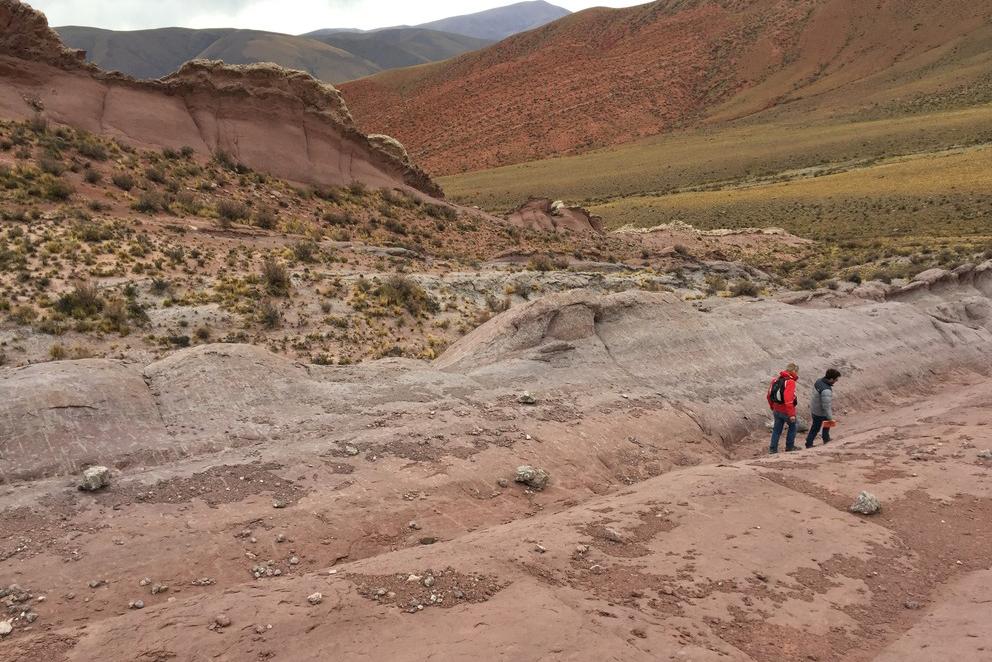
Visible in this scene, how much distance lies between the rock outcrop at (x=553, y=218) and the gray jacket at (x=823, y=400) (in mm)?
26539

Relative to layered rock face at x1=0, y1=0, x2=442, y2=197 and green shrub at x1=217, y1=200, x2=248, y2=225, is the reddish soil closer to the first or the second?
layered rock face at x1=0, y1=0, x2=442, y2=197

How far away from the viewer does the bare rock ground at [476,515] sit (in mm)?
5301

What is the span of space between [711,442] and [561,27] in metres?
130

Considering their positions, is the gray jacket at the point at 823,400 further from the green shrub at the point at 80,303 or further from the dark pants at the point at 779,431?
the green shrub at the point at 80,303

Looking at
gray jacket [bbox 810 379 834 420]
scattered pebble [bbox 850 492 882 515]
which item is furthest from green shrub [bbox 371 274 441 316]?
scattered pebble [bbox 850 492 882 515]

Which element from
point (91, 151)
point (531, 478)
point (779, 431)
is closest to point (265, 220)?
point (91, 151)

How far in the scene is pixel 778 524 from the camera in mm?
7270

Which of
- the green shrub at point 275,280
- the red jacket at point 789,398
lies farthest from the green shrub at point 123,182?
the red jacket at point 789,398

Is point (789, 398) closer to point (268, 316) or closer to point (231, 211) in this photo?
point (268, 316)

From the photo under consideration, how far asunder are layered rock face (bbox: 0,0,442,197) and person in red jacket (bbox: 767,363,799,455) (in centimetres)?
2385

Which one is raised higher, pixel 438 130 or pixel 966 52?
pixel 966 52

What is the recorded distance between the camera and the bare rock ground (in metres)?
5.30

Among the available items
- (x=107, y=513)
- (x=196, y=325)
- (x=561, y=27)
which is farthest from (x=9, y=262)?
(x=561, y=27)

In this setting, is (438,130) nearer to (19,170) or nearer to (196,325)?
(19,170)
